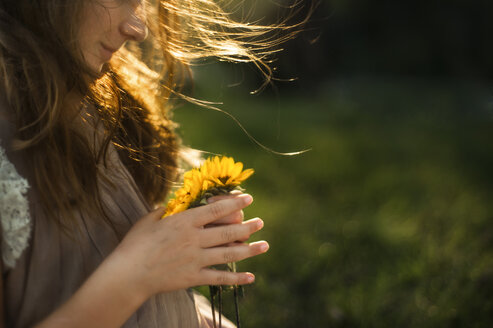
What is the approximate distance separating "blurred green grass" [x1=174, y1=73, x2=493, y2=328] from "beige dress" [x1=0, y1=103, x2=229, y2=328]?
0.83 meters

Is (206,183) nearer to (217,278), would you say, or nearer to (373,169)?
(217,278)

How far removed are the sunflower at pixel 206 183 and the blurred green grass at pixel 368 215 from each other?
731mm

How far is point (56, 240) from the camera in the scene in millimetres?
1118

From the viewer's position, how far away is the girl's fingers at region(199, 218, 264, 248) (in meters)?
1.10

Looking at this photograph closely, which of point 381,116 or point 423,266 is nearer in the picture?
point 423,266

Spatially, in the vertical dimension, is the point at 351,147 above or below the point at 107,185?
above

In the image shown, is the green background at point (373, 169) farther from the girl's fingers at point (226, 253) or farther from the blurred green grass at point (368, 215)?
the girl's fingers at point (226, 253)

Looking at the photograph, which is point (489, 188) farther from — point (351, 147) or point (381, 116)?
point (381, 116)

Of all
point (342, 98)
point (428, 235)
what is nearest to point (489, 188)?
point (428, 235)

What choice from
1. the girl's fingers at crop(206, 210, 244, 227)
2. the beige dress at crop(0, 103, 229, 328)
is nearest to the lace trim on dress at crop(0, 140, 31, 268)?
the beige dress at crop(0, 103, 229, 328)

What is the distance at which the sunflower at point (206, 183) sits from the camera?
1139 millimetres

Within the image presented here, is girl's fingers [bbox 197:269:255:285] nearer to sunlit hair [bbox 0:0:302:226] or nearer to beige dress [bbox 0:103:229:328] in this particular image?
beige dress [bbox 0:103:229:328]

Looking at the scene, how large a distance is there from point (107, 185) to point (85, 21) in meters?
0.43

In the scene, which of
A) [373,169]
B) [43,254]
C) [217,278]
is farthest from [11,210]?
[373,169]
